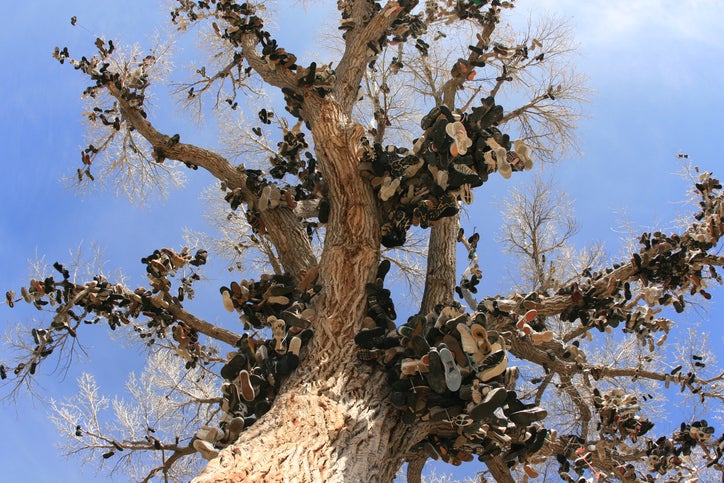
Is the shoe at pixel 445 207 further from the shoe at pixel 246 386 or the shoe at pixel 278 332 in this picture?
the shoe at pixel 246 386

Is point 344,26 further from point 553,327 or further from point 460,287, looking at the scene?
point 553,327

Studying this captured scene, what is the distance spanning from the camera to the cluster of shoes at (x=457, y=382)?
3.16 meters

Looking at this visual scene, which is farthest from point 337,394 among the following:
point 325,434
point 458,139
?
point 458,139

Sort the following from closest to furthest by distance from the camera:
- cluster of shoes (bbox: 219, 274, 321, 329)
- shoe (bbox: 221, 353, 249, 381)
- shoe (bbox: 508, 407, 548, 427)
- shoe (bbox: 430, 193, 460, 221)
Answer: shoe (bbox: 508, 407, 548, 427) → shoe (bbox: 221, 353, 249, 381) → cluster of shoes (bbox: 219, 274, 321, 329) → shoe (bbox: 430, 193, 460, 221)

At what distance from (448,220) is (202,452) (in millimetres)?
2754

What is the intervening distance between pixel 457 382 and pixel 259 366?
1.15 meters

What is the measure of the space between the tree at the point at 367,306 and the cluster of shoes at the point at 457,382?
1 centimetres

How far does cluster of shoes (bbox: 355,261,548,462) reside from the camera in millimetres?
3158

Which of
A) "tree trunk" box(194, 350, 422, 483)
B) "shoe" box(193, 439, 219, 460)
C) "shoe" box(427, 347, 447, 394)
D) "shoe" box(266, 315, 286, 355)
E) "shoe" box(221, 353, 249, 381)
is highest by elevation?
"shoe" box(266, 315, 286, 355)

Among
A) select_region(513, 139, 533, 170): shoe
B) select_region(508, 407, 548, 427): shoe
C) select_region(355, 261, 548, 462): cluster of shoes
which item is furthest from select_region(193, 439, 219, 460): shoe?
select_region(513, 139, 533, 170): shoe

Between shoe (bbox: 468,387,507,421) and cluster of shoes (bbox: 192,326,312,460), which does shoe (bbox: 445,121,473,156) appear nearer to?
cluster of shoes (bbox: 192,326,312,460)

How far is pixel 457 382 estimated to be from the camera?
312 centimetres

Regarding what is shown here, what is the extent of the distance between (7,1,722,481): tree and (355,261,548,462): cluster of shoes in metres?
0.01

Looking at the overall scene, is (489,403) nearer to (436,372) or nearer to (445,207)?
(436,372)
